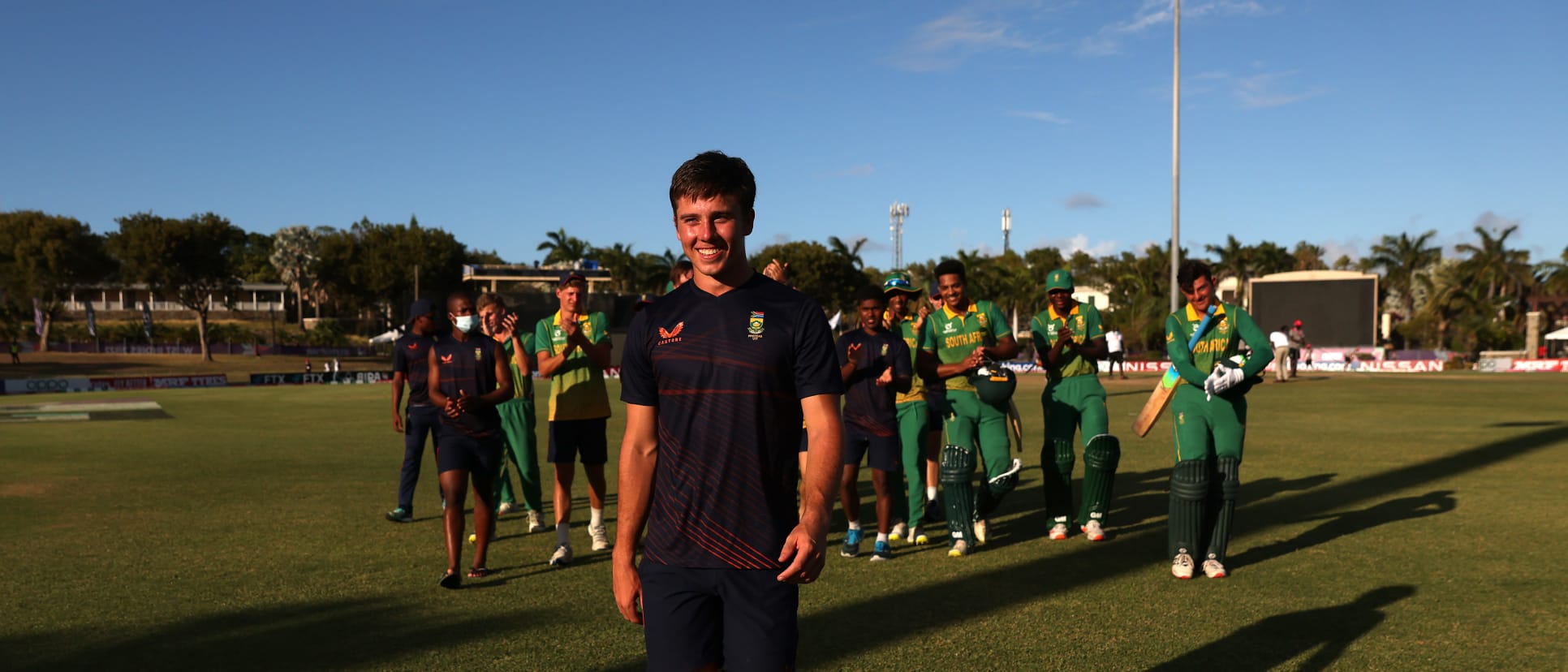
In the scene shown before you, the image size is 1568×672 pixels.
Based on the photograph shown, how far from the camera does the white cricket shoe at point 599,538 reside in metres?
8.11

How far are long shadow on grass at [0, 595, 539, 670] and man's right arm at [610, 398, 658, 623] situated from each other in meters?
2.85

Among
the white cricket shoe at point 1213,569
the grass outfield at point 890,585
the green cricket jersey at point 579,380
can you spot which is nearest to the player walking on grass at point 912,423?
the grass outfield at point 890,585

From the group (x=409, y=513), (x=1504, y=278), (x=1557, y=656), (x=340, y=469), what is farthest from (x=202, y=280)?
(x=1504, y=278)

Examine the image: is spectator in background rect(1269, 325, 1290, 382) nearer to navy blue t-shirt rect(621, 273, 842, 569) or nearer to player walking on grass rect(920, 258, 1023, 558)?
player walking on grass rect(920, 258, 1023, 558)

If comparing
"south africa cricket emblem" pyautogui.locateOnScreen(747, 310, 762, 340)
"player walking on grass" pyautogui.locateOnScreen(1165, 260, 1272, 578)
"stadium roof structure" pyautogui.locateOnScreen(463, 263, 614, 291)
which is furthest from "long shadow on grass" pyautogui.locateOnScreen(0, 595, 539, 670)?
"stadium roof structure" pyautogui.locateOnScreen(463, 263, 614, 291)

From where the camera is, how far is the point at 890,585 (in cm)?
682

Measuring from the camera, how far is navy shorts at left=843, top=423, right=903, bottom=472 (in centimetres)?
773

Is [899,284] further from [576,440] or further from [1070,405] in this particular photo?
[576,440]

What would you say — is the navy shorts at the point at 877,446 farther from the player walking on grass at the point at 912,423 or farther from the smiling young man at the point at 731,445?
the smiling young man at the point at 731,445

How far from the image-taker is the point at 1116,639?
5.47m

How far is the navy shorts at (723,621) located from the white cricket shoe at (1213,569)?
497 cm

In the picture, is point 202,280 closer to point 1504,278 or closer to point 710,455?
point 710,455

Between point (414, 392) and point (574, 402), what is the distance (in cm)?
196

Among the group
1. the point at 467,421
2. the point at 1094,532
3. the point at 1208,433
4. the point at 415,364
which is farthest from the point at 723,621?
the point at 415,364
